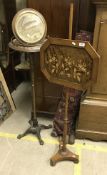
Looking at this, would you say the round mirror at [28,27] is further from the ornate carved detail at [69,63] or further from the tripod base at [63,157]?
the tripod base at [63,157]

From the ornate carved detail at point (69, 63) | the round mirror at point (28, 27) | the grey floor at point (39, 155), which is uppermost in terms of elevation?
the round mirror at point (28, 27)

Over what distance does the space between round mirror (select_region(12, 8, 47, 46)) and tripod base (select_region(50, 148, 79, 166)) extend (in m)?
1.10

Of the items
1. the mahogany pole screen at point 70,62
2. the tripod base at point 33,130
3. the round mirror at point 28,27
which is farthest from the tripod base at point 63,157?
the round mirror at point 28,27

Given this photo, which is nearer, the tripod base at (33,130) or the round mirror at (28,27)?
the round mirror at (28,27)

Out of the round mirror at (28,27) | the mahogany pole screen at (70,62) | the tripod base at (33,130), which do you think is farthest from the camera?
the tripod base at (33,130)

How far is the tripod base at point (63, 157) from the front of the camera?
206cm

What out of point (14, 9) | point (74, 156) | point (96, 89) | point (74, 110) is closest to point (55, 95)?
point (74, 110)

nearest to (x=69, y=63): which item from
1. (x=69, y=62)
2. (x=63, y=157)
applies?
(x=69, y=62)

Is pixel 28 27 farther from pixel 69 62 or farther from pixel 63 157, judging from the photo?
pixel 63 157

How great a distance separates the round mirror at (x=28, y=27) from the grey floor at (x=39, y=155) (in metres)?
1.10

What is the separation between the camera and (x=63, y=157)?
2076 millimetres

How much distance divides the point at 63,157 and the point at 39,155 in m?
0.27

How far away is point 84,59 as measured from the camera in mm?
1578

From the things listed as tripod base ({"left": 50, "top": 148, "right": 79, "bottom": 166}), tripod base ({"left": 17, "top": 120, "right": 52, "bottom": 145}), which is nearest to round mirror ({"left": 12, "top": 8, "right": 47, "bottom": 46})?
tripod base ({"left": 17, "top": 120, "right": 52, "bottom": 145})
